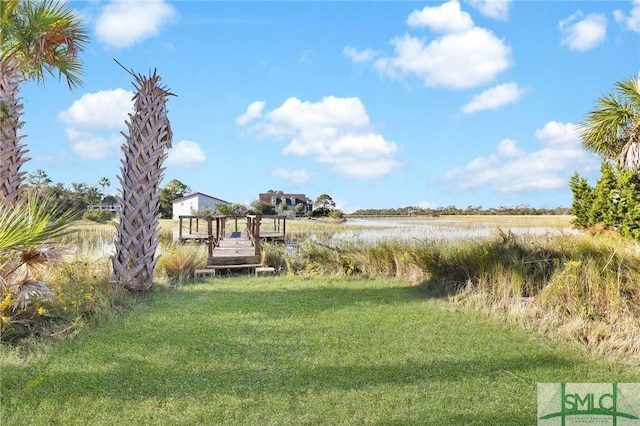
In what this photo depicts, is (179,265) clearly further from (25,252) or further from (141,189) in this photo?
(25,252)

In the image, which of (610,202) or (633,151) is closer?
(633,151)

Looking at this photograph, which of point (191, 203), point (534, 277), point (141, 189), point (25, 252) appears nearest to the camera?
point (25, 252)

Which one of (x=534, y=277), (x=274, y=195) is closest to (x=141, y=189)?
(x=534, y=277)

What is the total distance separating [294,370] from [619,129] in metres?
13.6

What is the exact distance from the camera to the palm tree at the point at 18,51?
7777 mm

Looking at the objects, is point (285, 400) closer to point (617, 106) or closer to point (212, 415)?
point (212, 415)

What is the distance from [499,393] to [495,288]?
3339mm

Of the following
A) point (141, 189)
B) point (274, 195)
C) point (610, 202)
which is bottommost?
point (141, 189)

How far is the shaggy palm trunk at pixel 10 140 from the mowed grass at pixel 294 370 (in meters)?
3.99

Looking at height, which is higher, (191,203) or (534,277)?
(191,203)

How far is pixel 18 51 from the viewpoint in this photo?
8.23 m

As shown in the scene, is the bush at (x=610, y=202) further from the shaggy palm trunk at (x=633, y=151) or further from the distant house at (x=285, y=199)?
the distant house at (x=285, y=199)

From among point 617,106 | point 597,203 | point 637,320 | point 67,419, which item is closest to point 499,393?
point 637,320

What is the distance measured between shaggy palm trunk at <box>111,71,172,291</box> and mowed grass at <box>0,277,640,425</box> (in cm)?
121
